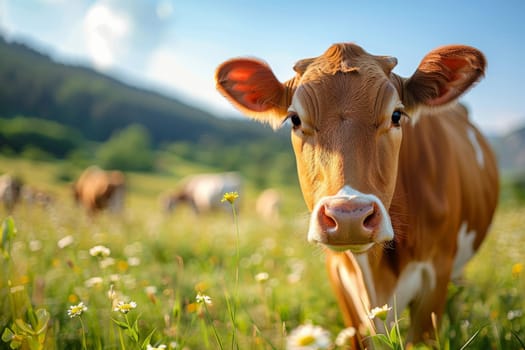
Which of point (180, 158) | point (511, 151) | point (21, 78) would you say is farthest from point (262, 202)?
point (511, 151)

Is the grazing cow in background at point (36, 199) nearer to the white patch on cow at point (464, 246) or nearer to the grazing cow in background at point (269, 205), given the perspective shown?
the white patch on cow at point (464, 246)

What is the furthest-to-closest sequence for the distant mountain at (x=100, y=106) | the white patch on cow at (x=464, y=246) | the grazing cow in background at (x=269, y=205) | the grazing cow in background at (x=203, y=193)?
1. the distant mountain at (x=100, y=106)
2. the grazing cow in background at (x=269, y=205)
3. the grazing cow in background at (x=203, y=193)
4. the white patch on cow at (x=464, y=246)

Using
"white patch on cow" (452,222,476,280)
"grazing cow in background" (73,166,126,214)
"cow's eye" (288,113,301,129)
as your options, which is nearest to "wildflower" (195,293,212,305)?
"cow's eye" (288,113,301,129)

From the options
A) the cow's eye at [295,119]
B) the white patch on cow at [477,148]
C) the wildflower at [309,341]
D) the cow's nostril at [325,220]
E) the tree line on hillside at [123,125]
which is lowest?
the tree line on hillside at [123,125]

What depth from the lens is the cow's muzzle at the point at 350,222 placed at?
149 centimetres

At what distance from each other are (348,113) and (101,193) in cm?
1394

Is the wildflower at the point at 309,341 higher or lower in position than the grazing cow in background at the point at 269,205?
higher

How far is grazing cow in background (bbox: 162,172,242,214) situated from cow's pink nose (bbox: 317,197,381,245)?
1973 centimetres

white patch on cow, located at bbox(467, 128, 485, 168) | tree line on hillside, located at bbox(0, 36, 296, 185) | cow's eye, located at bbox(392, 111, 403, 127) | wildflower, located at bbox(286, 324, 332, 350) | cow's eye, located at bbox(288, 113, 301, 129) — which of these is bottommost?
tree line on hillside, located at bbox(0, 36, 296, 185)

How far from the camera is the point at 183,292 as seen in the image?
11.5 ft

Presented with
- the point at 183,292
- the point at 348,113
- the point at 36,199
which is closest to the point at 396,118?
the point at 348,113

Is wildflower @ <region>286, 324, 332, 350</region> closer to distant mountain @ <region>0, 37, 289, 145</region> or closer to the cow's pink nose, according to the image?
the cow's pink nose

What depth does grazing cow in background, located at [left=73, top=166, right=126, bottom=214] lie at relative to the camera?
1402 centimetres

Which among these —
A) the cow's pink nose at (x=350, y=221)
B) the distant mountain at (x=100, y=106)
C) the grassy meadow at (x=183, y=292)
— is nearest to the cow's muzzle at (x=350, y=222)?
the cow's pink nose at (x=350, y=221)
